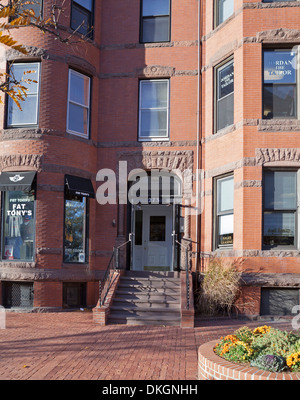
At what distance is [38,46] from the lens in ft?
44.9

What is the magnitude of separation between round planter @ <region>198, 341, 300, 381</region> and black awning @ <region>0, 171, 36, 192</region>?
842 cm

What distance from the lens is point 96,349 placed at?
8.39 meters

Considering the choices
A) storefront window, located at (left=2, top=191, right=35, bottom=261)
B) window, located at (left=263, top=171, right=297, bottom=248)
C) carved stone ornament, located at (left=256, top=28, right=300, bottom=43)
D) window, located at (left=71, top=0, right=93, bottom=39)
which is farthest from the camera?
window, located at (left=71, top=0, right=93, bottom=39)

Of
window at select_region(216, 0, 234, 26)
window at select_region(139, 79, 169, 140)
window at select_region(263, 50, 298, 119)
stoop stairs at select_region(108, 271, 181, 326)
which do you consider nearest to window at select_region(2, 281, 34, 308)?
stoop stairs at select_region(108, 271, 181, 326)

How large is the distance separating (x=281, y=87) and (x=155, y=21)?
5129 millimetres

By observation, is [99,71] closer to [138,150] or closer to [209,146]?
[138,150]

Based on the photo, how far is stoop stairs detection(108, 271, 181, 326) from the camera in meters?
11.2

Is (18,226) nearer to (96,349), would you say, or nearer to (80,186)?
(80,186)

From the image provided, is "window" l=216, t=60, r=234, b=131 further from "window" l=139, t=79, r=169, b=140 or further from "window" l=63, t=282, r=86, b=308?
"window" l=63, t=282, r=86, b=308

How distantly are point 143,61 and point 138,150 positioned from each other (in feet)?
9.65

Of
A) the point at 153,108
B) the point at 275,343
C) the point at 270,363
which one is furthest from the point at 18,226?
the point at 270,363

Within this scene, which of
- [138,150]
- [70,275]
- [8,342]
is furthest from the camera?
[138,150]

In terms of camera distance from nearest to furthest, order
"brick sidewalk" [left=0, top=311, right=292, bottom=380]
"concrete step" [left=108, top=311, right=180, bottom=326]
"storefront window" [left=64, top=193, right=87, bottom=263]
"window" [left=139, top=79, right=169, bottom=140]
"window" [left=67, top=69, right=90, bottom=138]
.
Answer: "brick sidewalk" [left=0, top=311, right=292, bottom=380]
"concrete step" [left=108, top=311, right=180, bottom=326]
"storefront window" [left=64, top=193, right=87, bottom=263]
"window" [left=67, top=69, right=90, bottom=138]
"window" [left=139, top=79, right=169, bottom=140]

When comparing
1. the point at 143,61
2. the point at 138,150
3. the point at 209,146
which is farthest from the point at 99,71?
the point at 209,146
